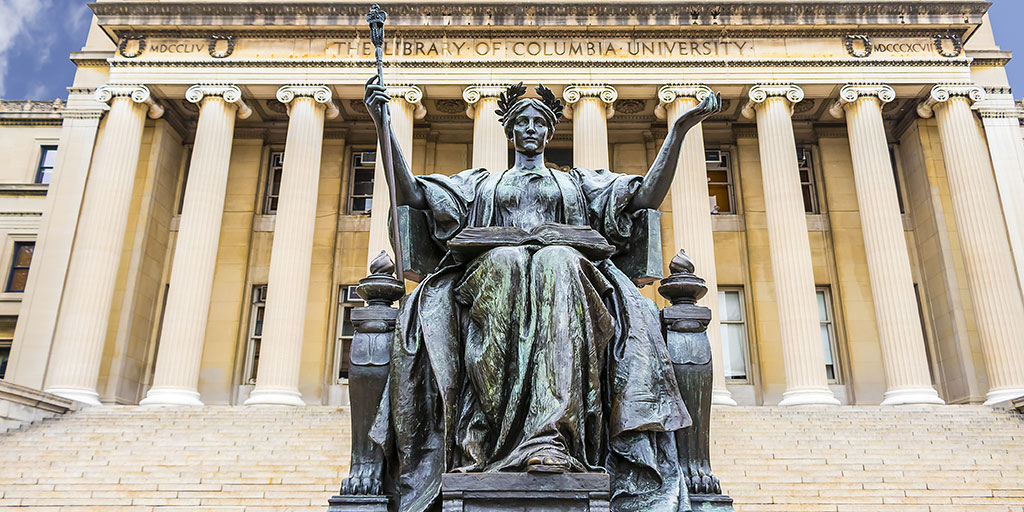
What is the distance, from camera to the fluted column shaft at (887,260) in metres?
19.5

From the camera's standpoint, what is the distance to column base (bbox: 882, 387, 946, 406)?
1884cm

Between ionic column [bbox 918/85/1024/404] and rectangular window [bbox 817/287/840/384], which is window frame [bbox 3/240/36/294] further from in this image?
ionic column [bbox 918/85/1024/404]

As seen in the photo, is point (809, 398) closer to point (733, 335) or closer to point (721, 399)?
point (721, 399)

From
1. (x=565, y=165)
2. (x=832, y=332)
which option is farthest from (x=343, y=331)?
(x=832, y=332)

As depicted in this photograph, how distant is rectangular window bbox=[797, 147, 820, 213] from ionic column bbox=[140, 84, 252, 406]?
56.8 ft

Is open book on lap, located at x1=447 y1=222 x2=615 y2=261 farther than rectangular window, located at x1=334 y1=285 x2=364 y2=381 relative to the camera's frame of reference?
No

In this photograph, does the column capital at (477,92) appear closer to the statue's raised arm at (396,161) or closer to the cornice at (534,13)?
the cornice at (534,13)

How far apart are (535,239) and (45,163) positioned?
3184 cm

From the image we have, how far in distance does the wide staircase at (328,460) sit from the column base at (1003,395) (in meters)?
1.98

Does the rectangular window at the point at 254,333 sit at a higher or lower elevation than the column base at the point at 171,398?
higher

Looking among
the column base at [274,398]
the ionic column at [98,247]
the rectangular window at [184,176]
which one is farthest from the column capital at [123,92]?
the column base at [274,398]

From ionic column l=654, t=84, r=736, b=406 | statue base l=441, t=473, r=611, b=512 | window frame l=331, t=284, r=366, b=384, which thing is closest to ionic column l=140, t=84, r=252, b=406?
window frame l=331, t=284, r=366, b=384

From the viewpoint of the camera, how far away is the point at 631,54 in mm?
22875

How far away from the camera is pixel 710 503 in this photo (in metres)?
3.98
